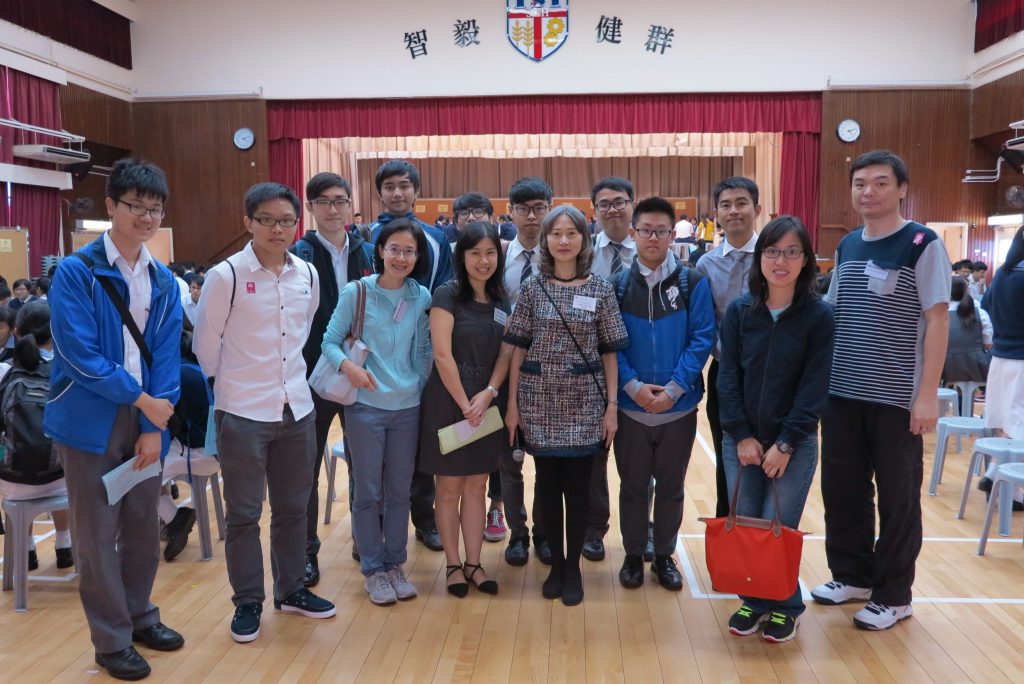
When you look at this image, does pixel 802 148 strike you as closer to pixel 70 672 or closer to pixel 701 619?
pixel 701 619

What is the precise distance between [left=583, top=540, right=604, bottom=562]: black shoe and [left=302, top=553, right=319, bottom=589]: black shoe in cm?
120

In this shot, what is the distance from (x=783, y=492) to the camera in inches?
113

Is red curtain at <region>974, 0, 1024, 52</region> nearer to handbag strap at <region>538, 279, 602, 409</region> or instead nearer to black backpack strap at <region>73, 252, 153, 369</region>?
handbag strap at <region>538, 279, 602, 409</region>

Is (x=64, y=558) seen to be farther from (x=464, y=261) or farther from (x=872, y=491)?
(x=872, y=491)

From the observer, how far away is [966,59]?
12.2 metres

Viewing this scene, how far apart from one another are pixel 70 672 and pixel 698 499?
3312 mm

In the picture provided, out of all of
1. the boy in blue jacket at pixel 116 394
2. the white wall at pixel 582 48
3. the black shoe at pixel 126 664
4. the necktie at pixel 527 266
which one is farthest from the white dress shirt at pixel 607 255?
the white wall at pixel 582 48

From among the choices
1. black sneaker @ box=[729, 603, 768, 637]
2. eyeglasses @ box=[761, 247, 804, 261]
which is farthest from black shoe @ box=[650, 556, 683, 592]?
eyeglasses @ box=[761, 247, 804, 261]

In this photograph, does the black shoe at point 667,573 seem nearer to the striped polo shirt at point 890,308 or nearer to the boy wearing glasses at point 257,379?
the striped polo shirt at point 890,308

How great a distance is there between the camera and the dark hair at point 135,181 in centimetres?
258

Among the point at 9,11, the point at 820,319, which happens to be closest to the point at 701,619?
the point at 820,319

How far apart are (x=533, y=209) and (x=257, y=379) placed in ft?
4.65

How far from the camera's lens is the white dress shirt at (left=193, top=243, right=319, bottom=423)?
2.77 meters

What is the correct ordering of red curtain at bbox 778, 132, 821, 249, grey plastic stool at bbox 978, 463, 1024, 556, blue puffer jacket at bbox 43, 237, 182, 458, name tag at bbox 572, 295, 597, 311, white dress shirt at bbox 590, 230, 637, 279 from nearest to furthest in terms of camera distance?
blue puffer jacket at bbox 43, 237, 182, 458, name tag at bbox 572, 295, 597, 311, white dress shirt at bbox 590, 230, 637, 279, grey plastic stool at bbox 978, 463, 1024, 556, red curtain at bbox 778, 132, 821, 249
